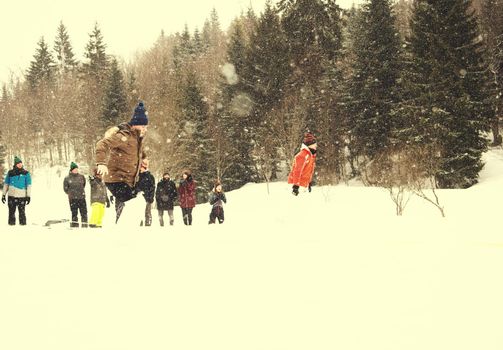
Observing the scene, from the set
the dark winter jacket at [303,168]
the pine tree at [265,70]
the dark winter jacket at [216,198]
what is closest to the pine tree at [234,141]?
the pine tree at [265,70]

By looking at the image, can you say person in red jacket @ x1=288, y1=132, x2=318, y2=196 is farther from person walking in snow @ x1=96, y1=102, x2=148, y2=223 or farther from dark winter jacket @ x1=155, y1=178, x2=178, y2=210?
dark winter jacket @ x1=155, y1=178, x2=178, y2=210

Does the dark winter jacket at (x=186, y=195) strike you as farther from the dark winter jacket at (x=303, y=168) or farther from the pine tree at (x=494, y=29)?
the pine tree at (x=494, y=29)

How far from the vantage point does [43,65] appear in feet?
201

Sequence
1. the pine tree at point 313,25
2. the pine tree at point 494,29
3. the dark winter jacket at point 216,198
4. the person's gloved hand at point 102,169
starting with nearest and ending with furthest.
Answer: the person's gloved hand at point 102,169 → the dark winter jacket at point 216,198 → the pine tree at point 313,25 → the pine tree at point 494,29

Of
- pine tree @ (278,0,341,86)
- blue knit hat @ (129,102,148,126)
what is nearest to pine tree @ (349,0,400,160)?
pine tree @ (278,0,341,86)

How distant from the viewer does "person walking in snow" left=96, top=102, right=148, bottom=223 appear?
5.43m

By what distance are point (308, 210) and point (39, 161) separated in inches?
1935

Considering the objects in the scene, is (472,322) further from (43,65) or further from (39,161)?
(43,65)

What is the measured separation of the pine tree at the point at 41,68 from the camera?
5931 centimetres

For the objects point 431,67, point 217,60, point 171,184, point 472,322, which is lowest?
point 472,322

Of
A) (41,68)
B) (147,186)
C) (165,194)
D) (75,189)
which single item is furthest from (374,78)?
(41,68)

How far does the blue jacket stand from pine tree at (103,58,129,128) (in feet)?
102

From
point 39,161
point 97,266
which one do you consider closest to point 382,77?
point 97,266

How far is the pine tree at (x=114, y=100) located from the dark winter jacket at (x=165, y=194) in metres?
29.5
